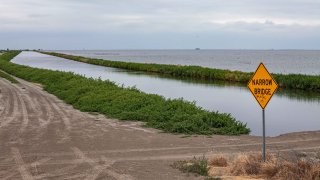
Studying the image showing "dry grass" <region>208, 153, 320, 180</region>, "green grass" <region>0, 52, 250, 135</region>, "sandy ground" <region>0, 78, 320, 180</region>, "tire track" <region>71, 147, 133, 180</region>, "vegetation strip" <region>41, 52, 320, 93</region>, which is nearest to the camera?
"dry grass" <region>208, 153, 320, 180</region>

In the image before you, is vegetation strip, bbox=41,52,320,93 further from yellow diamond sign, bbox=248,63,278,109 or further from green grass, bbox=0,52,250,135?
yellow diamond sign, bbox=248,63,278,109

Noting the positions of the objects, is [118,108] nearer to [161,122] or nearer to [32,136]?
[161,122]

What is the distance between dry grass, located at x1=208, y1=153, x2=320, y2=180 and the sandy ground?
85cm

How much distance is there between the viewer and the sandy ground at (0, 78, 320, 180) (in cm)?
933

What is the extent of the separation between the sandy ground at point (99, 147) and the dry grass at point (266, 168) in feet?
2.80

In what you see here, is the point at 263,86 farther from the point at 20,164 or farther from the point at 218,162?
the point at 20,164

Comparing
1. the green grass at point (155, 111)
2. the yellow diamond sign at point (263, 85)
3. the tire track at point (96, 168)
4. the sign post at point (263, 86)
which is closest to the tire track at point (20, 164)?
the tire track at point (96, 168)

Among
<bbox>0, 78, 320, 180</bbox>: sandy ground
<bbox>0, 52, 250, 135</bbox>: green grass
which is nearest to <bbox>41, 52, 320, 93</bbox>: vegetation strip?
<bbox>0, 52, 250, 135</bbox>: green grass

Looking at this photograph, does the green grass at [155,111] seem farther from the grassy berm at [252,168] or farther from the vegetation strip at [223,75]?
the vegetation strip at [223,75]

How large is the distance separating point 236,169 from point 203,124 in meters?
6.26

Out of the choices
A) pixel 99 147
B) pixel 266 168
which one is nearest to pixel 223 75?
pixel 99 147

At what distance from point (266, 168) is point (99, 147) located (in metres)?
4.88

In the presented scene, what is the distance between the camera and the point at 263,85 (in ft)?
31.5

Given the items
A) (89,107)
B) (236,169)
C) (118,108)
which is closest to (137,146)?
(236,169)
